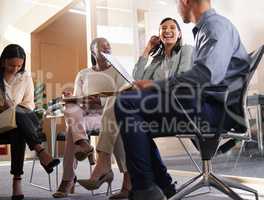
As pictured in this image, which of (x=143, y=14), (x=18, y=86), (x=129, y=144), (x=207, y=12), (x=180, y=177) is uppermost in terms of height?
(x=143, y=14)

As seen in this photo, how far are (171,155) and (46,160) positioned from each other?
5.13 ft

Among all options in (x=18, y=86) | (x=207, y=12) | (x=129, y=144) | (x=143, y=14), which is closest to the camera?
(x=129, y=144)

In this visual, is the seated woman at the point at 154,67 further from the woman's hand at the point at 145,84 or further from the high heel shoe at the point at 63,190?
the woman's hand at the point at 145,84

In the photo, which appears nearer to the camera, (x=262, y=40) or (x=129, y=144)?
(x=129, y=144)

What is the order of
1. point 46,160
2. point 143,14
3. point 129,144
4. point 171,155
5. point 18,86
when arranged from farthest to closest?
point 143,14 → point 171,155 → point 18,86 → point 46,160 → point 129,144

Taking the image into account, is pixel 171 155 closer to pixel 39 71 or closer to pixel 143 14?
pixel 143 14

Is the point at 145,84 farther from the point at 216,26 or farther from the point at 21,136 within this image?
the point at 21,136

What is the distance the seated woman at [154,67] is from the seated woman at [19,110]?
0.32 meters

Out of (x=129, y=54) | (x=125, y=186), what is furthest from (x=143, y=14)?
(x=125, y=186)

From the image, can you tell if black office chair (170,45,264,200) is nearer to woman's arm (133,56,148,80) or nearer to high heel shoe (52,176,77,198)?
Result: woman's arm (133,56,148,80)

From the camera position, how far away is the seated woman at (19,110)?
92.2 inches

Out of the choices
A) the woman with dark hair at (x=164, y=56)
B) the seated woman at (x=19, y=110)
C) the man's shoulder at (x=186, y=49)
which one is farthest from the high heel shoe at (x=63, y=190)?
the man's shoulder at (x=186, y=49)

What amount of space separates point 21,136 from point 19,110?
180 mm

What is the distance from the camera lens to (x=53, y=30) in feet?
23.5
